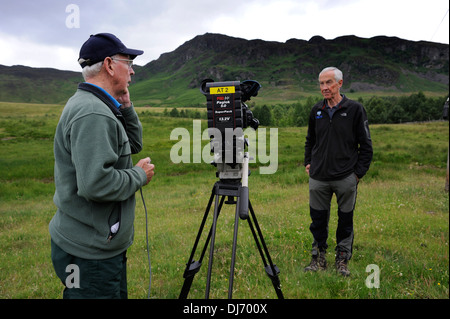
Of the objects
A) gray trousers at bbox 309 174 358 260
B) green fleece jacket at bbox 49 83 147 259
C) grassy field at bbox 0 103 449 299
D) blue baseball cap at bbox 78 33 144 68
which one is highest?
blue baseball cap at bbox 78 33 144 68

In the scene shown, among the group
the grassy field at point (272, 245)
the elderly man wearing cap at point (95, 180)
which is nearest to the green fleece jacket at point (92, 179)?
the elderly man wearing cap at point (95, 180)

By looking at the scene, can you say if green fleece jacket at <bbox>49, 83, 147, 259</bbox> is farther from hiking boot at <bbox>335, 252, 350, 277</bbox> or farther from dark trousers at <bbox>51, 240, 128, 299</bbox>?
hiking boot at <bbox>335, 252, 350, 277</bbox>

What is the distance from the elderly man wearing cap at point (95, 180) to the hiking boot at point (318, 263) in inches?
132

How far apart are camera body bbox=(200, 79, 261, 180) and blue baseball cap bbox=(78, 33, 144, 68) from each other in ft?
3.32

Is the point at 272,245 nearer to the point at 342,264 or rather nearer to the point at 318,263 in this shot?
the point at 318,263

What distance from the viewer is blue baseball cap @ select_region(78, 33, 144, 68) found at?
236 cm

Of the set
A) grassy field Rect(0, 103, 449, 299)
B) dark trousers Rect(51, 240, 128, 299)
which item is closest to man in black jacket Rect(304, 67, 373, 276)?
grassy field Rect(0, 103, 449, 299)

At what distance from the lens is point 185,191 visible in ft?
42.8

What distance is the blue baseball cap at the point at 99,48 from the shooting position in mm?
2359

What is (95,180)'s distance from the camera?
6.71 feet

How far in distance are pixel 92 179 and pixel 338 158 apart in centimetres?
375

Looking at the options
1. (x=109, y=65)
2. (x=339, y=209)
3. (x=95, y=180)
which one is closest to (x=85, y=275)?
(x=95, y=180)
